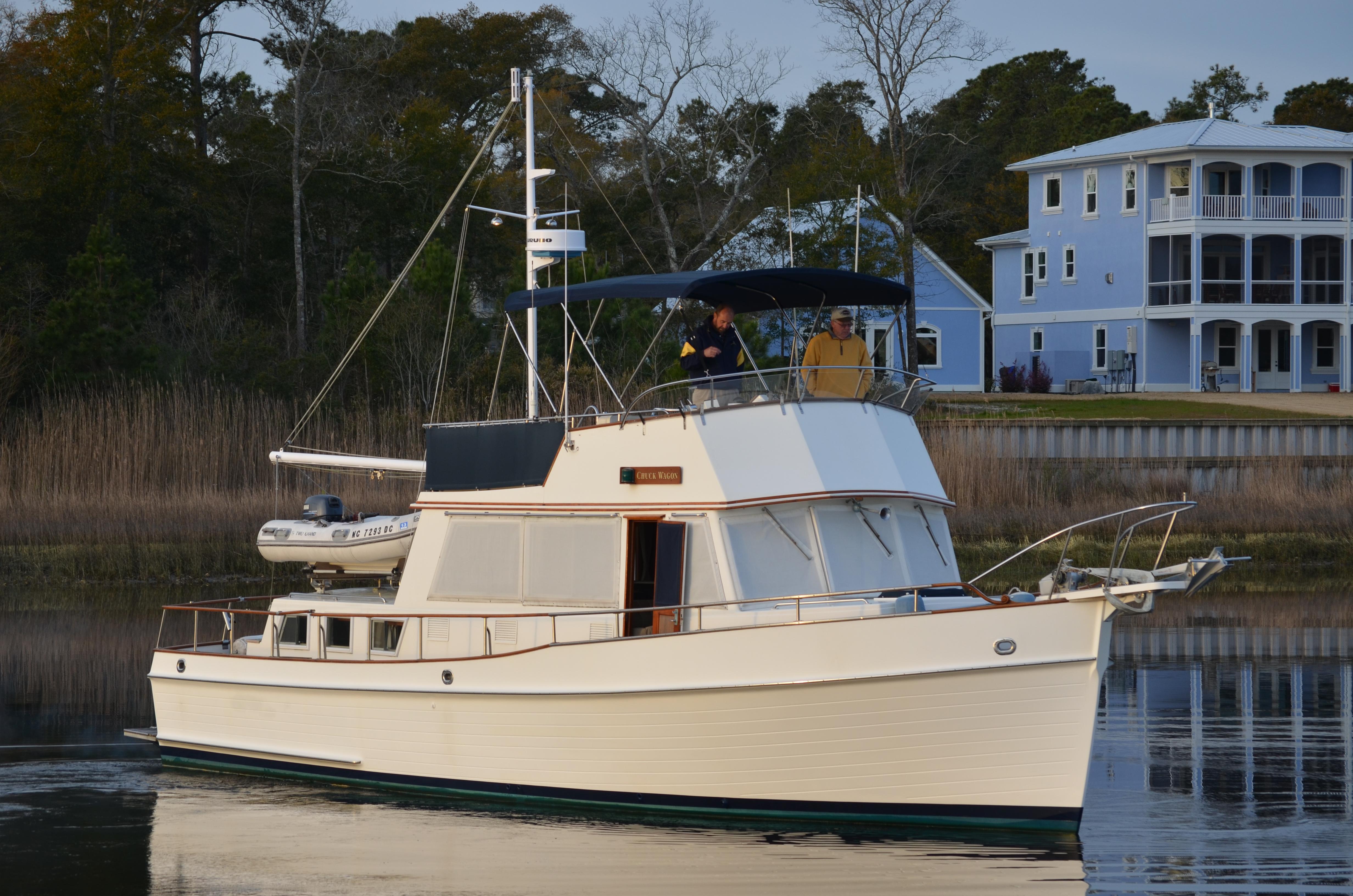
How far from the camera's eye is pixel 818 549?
37.5ft

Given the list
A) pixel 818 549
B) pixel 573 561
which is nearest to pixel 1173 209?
pixel 818 549

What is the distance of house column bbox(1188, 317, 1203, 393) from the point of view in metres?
44.4

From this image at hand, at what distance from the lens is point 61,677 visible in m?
17.4

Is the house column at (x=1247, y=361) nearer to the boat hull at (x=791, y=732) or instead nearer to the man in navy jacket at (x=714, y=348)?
the man in navy jacket at (x=714, y=348)

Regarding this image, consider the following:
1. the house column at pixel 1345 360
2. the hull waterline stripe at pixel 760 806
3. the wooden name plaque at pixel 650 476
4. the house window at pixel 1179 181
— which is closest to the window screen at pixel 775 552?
the wooden name plaque at pixel 650 476

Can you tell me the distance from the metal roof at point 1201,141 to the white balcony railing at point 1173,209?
155 centimetres

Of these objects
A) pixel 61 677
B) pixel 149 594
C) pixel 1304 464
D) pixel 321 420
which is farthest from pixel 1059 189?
pixel 61 677

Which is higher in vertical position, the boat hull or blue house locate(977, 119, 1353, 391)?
blue house locate(977, 119, 1353, 391)

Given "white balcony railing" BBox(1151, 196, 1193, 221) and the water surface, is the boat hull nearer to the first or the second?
the water surface

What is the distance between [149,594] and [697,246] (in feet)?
64.8

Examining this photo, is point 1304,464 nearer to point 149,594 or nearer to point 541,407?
point 541,407

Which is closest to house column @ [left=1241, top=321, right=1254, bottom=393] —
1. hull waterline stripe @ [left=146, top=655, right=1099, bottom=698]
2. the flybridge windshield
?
the flybridge windshield

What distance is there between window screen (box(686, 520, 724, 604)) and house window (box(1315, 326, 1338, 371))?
132ft

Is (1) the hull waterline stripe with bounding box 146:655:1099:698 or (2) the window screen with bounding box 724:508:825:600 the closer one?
(1) the hull waterline stripe with bounding box 146:655:1099:698
